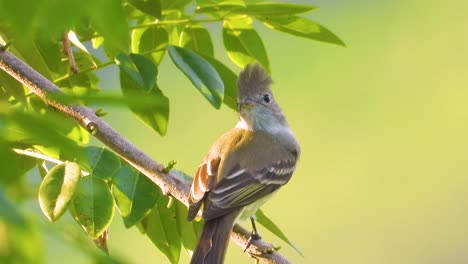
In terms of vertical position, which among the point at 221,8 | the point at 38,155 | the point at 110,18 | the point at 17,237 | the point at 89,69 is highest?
the point at 221,8

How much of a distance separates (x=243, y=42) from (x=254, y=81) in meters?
0.96

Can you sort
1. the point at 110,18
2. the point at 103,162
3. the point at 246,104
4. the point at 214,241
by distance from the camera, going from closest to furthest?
the point at 110,18
the point at 103,162
the point at 214,241
the point at 246,104

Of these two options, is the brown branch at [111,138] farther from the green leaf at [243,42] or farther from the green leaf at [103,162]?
the green leaf at [243,42]

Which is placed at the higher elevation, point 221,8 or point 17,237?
point 221,8

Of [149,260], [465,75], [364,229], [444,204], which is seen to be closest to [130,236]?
[149,260]

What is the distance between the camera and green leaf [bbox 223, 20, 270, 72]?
2568 millimetres

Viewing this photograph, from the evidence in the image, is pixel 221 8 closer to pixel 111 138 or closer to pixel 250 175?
pixel 111 138

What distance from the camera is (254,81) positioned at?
3.54m

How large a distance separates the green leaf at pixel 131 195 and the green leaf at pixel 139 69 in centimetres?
20

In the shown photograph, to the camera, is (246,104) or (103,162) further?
(246,104)

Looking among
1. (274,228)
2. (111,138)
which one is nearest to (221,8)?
(111,138)

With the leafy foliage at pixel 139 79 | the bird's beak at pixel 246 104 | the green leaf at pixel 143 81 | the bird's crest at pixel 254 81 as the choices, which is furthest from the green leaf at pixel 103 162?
the bird's beak at pixel 246 104

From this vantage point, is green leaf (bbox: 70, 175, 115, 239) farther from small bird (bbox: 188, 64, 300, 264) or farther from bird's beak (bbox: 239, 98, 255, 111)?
bird's beak (bbox: 239, 98, 255, 111)

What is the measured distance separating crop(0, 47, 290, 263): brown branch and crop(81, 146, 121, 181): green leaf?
0.05m
